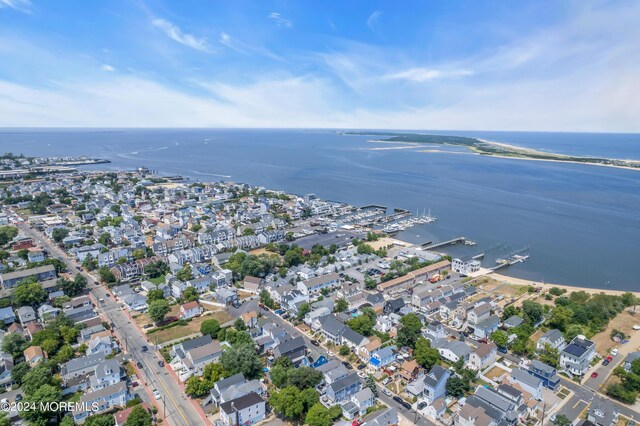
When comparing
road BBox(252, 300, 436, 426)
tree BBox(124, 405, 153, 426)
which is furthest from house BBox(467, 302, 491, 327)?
tree BBox(124, 405, 153, 426)

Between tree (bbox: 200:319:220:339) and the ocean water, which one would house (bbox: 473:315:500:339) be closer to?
the ocean water

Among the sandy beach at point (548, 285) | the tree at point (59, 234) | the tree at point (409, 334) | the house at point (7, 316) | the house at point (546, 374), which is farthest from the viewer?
the tree at point (59, 234)

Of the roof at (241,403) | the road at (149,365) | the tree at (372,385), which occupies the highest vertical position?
the roof at (241,403)

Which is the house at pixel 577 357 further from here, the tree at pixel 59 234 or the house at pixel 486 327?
the tree at pixel 59 234

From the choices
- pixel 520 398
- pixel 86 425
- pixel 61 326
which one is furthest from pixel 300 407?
pixel 61 326

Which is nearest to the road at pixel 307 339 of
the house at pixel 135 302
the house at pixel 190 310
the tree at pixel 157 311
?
the house at pixel 190 310
